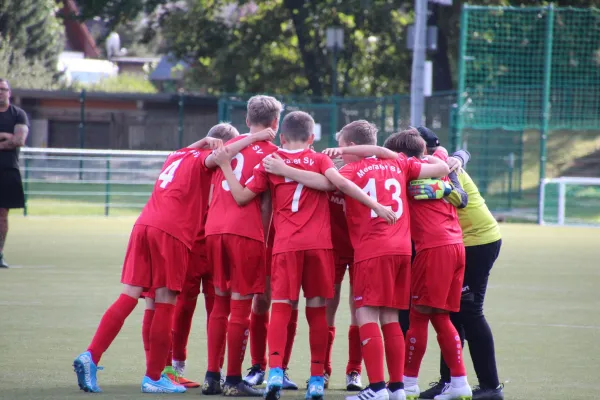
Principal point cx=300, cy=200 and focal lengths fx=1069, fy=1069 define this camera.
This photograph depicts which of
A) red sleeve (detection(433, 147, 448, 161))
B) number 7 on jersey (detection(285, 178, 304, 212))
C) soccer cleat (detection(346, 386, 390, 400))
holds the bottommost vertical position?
soccer cleat (detection(346, 386, 390, 400))

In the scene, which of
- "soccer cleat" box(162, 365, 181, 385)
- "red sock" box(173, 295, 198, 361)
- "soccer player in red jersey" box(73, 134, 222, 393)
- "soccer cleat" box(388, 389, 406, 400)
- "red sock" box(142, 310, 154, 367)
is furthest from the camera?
"red sock" box(173, 295, 198, 361)

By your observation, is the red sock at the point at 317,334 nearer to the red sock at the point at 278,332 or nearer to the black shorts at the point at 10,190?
the red sock at the point at 278,332

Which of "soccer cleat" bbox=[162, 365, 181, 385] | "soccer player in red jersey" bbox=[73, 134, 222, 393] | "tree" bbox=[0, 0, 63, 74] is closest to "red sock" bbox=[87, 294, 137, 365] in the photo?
"soccer player in red jersey" bbox=[73, 134, 222, 393]

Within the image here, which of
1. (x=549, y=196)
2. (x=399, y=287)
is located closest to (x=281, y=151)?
(x=399, y=287)

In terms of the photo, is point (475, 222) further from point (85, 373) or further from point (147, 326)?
point (85, 373)

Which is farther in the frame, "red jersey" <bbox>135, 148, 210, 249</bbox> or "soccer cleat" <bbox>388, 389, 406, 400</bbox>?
"red jersey" <bbox>135, 148, 210, 249</bbox>

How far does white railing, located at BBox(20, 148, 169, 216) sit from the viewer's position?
22.4 metres

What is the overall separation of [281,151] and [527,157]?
21.2m

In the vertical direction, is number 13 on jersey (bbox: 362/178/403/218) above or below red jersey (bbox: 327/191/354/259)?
above

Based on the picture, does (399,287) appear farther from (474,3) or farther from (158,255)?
(474,3)

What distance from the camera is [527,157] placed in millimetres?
26734

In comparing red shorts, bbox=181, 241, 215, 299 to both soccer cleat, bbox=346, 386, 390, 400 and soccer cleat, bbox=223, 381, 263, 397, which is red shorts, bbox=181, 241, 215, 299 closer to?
soccer cleat, bbox=223, 381, 263, 397

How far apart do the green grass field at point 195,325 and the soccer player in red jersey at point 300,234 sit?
446 millimetres

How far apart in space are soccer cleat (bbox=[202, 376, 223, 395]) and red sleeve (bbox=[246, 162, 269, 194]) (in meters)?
1.14
